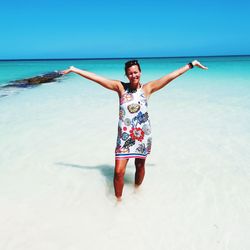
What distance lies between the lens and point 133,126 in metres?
3.50

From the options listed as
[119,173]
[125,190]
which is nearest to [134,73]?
[119,173]

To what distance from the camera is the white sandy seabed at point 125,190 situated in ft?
10.8

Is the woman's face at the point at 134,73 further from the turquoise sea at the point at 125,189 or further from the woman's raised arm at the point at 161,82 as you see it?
the turquoise sea at the point at 125,189

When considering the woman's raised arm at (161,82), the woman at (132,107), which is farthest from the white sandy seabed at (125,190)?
the woman's raised arm at (161,82)

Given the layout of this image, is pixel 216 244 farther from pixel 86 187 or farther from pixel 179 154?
pixel 179 154

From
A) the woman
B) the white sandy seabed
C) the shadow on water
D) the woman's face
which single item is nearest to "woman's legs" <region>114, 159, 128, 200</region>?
the woman

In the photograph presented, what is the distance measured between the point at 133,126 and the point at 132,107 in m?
0.24

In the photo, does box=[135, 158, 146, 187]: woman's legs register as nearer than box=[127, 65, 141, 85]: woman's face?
No

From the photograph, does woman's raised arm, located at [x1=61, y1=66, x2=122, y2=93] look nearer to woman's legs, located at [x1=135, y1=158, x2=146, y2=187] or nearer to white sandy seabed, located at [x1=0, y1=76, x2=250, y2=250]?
woman's legs, located at [x1=135, y1=158, x2=146, y2=187]

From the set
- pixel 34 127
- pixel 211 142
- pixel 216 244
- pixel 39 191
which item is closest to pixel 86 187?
pixel 39 191

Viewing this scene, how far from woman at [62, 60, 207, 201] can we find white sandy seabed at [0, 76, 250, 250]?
71cm

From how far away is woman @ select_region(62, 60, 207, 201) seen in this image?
3.42 m

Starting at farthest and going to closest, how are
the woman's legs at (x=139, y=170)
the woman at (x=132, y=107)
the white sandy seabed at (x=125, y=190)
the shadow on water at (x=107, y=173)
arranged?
the shadow on water at (x=107, y=173) < the woman's legs at (x=139, y=170) < the woman at (x=132, y=107) < the white sandy seabed at (x=125, y=190)

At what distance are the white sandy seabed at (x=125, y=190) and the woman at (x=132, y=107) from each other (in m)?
0.71
